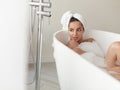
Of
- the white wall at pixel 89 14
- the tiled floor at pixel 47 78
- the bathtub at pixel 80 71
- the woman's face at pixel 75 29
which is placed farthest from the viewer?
the white wall at pixel 89 14

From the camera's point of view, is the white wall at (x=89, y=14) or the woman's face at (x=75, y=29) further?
the white wall at (x=89, y=14)

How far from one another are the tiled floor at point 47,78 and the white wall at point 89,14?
0.18 metres

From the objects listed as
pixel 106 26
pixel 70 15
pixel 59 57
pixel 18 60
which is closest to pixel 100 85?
pixel 59 57

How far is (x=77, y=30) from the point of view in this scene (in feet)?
6.57

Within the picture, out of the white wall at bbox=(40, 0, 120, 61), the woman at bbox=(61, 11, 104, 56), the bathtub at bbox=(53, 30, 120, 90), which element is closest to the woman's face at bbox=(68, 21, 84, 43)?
the woman at bbox=(61, 11, 104, 56)

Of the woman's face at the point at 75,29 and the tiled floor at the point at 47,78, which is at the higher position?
the woman's face at the point at 75,29

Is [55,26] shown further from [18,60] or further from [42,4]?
[18,60]

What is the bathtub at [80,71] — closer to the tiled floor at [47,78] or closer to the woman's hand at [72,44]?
the woman's hand at [72,44]

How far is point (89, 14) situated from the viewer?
3.10m

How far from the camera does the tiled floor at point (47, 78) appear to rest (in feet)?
7.46

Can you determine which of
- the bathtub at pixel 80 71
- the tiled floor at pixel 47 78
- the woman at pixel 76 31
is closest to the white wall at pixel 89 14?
the tiled floor at pixel 47 78

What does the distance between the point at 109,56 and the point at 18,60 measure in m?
1.41

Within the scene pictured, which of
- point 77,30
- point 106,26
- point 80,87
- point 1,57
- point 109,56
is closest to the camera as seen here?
point 1,57

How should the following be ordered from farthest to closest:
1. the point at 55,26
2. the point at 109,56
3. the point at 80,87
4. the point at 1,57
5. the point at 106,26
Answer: the point at 106,26
the point at 55,26
the point at 109,56
the point at 80,87
the point at 1,57
